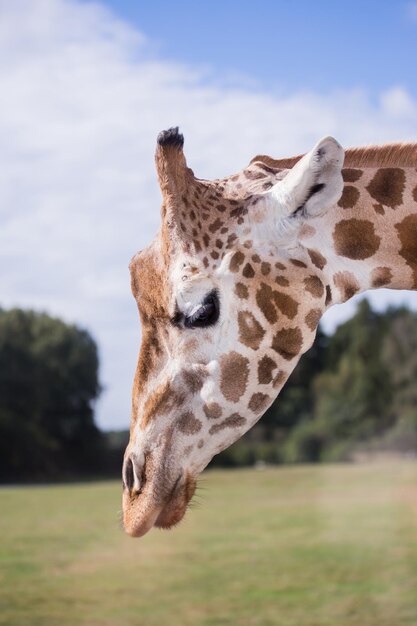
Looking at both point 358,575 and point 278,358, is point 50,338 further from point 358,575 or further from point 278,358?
point 278,358

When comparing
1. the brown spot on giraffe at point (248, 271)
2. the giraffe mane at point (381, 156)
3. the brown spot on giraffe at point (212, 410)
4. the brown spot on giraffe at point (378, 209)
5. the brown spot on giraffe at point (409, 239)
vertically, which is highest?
the giraffe mane at point (381, 156)

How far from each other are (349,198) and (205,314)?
478 mm

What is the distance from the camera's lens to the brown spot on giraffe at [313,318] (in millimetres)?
2072

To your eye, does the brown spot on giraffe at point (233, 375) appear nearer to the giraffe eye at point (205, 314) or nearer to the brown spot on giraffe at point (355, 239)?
the giraffe eye at point (205, 314)

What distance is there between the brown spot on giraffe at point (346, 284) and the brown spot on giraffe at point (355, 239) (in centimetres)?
5

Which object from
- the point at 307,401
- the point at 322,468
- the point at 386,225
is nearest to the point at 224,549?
the point at 307,401

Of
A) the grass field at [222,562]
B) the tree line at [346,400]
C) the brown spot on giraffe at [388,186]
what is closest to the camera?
the brown spot on giraffe at [388,186]

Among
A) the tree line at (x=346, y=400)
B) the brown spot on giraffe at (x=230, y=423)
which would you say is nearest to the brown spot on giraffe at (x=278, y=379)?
the brown spot on giraffe at (x=230, y=423)

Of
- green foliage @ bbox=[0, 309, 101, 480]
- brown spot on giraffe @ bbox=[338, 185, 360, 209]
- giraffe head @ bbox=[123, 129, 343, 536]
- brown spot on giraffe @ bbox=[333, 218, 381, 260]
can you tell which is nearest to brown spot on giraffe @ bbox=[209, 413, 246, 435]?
giraffe head @ bbox=[123, 129, 343, 536]

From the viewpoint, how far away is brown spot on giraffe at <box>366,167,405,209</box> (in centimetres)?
224

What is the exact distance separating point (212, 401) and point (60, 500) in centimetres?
3102

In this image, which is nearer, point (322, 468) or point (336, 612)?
point (336, 612)

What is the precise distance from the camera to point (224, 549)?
969 inches

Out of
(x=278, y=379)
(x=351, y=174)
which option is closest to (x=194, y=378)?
(x=278, y=379)
